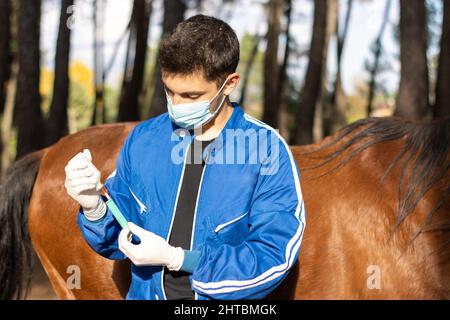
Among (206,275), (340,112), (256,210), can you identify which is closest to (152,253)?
(206,275)

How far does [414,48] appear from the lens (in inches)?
243

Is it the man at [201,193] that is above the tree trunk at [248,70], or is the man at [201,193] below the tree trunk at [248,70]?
below

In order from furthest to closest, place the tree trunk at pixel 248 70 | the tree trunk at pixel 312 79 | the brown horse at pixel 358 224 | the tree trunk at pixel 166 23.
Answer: the tree trunk at pixel 248 70
the tree trunk at pixel 312 79
the tree trunk at pixel 166 23
the brown horse at pixel 358 224

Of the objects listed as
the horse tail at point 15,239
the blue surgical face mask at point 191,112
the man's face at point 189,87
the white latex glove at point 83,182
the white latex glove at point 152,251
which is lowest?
the horse tail at point 15,239

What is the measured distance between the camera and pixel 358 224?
292cm

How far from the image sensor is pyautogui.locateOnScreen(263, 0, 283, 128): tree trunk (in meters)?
14.0

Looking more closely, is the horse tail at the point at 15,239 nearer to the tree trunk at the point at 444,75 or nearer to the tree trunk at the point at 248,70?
the tree trunk at the point at 444,75

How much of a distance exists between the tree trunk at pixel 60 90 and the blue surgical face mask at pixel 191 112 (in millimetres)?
8334

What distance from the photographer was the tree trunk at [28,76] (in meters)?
8.09

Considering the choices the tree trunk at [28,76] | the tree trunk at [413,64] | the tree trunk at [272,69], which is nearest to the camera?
the tree trunk at [413,64]

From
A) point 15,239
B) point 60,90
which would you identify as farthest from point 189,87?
point 60,90

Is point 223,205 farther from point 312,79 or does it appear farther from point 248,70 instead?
point 248,70

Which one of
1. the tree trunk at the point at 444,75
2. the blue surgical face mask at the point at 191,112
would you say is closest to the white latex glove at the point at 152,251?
the blue surgical face mask at the point at 191,112

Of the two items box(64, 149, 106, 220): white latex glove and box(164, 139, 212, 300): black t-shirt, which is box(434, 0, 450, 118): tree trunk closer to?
box(164, 139, 212, 300): black t-shirt
